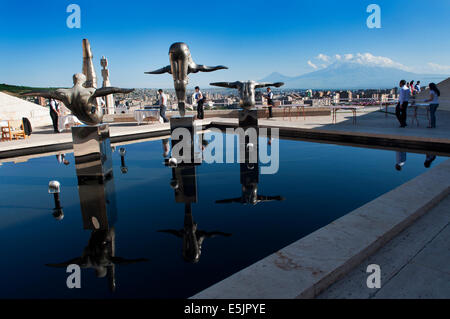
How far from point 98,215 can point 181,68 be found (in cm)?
415

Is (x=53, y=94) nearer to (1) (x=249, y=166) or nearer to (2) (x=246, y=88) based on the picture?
(1) (x=249, y=166)

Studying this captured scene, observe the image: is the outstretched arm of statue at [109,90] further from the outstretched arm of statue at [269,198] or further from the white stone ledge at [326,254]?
the white stone ledge at [326,254]

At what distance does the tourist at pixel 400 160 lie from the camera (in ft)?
20.1

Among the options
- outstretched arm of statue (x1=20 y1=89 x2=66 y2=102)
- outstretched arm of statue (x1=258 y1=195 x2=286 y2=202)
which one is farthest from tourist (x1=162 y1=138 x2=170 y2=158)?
outstretched arm of statue (x1=258 y1=195 x2=286 y2=202)

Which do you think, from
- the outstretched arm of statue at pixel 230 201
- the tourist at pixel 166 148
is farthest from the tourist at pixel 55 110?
the outstretched arm of statue at pixel 230 201

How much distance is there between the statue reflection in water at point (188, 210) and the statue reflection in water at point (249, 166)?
0.57 meters

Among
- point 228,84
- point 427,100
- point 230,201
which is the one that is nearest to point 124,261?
point 230,201

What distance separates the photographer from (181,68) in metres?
7.11

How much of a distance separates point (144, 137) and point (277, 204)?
28.6 ft

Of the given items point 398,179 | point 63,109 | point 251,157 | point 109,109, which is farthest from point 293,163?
point 109,109

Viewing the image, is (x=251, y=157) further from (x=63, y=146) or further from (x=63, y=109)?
(x=63, y=109)

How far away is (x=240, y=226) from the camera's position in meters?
3.67

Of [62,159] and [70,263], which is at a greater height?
[62,159]

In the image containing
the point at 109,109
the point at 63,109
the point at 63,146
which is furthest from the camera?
the point at 109,109
